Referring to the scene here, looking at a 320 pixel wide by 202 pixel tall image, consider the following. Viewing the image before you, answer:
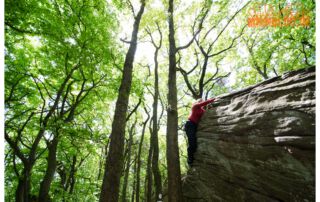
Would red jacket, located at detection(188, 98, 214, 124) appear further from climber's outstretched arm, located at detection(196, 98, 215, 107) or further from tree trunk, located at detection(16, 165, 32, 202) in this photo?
tree trunk, located at detection(16, 165, 32, 202)

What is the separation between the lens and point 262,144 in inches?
187

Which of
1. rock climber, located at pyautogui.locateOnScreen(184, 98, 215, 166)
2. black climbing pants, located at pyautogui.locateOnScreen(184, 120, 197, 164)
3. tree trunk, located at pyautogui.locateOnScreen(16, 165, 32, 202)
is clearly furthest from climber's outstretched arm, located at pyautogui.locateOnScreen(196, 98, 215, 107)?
tree trunk, located at pyautogui.locateOnScreen(16, 165, 32, 202)

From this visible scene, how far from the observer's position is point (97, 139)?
35.3 ft

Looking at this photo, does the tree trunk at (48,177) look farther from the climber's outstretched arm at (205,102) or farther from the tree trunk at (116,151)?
the climber's outstretched arm at (205,102)

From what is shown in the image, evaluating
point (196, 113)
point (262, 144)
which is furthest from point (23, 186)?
point (262, 144)

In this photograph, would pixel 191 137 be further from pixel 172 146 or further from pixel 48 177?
pixel 48 177

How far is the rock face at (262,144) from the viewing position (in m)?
4.02

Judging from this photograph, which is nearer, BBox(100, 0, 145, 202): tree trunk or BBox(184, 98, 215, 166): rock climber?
BBox(100, 0, 145, 202): tree trunk

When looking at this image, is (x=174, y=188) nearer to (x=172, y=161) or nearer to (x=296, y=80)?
(x=172, y=161)

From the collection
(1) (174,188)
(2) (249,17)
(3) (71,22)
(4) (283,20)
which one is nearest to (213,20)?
(2) (249,17)

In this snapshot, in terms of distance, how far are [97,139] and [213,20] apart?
971 cm

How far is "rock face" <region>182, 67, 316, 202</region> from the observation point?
4020 millimetres

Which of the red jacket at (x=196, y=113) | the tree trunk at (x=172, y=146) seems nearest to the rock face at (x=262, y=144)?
the red jacket at (x=196, y=113)

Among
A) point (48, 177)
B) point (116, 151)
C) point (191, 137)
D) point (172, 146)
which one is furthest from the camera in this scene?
point (48, 177)
